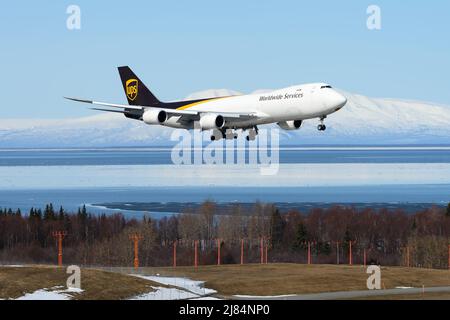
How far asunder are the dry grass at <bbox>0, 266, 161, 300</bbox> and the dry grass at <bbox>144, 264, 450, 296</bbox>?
7.91 metres

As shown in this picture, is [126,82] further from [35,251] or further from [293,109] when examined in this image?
[35,251]

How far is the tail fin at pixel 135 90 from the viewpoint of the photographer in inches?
5226

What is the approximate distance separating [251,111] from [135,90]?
3394 cm

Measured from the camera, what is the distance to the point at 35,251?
192375mm

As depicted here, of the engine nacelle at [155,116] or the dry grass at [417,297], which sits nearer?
the dry grass at [417,297]

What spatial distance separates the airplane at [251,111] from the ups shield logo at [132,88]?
16832 mm

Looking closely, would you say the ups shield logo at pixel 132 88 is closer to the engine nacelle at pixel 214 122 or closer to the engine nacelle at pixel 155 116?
the engine nacelle at pixel 155 116

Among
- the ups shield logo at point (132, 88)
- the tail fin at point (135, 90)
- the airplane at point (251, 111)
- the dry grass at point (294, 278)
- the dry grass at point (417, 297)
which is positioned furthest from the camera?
the ups shield logo at point (132, 88)

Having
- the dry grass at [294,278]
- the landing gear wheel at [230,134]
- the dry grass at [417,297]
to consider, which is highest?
the landing gear wheel at [230,134]

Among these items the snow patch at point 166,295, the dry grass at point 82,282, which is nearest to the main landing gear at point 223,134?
the dry grass at point 82,282

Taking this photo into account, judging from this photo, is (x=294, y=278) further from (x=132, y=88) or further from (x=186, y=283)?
(x=132, y=88)
